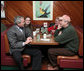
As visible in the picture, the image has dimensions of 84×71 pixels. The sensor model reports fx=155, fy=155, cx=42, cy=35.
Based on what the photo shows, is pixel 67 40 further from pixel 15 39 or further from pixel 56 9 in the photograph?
pixel 56 9

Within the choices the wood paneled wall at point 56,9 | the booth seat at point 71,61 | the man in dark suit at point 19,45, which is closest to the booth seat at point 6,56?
the man in dark suit at point 19,45

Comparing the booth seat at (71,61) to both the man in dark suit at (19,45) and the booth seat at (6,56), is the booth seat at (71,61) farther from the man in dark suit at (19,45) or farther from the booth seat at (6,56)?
the booth seat at (6,56)

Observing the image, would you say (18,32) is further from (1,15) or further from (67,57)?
(1,15)

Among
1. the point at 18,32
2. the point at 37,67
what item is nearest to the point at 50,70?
the point at 37,67

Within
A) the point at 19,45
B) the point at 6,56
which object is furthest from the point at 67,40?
the point at 6,56

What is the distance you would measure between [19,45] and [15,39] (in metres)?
0.16

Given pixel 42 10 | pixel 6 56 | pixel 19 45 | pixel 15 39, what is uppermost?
pixel 42 10

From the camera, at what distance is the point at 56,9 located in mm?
4910

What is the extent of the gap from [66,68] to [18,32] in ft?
4.41

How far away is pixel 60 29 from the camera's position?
3.89 metres

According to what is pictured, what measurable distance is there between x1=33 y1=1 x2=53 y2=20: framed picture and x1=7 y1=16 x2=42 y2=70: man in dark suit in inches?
61.8

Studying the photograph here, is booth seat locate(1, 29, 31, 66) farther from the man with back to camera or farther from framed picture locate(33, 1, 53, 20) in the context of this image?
framed picture locate(33, 1, 53, 20)

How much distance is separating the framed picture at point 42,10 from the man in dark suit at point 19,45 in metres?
1.57

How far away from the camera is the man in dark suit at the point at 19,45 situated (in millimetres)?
3334
